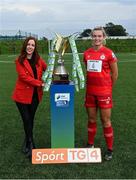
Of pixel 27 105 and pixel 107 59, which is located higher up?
pixel 107 59

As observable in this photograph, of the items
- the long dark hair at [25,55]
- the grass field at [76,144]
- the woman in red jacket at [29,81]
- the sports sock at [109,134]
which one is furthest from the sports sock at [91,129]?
the long dark hair at [25,55]

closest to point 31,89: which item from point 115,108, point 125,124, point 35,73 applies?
point 35,73

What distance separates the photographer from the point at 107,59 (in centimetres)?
614

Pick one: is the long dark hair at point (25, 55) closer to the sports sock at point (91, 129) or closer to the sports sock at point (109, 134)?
the sports sock at point (91, 129)

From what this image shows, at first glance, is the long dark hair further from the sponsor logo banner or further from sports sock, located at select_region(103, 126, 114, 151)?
sports sock, located at select_region(103, 126, 114, 151)

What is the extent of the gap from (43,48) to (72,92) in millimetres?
45010

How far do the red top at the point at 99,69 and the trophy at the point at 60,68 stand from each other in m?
0.34

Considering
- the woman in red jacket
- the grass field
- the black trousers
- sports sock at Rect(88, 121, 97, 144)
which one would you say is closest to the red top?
sports sock at Rect(88, 121, 97, 144)

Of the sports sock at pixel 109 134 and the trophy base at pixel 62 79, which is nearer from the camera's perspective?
the trophy base at pixel 62 79

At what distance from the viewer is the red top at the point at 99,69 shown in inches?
242

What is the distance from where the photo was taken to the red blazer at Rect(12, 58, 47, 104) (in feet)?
20.8

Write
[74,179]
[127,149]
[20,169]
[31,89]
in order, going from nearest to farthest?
[74,179]
[20,169]
[31,89]
[127,149]

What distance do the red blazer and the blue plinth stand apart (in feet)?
1.00

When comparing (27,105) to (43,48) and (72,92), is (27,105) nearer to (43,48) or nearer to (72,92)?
(72,92)
